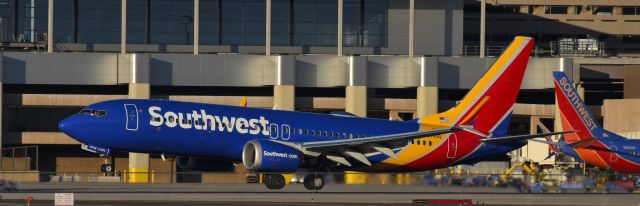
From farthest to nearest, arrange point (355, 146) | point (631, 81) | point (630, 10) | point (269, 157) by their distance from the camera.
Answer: point (630, 10)
point (631, 81)
point (355, 146)
point (269, 157)

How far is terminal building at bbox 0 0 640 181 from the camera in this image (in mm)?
94125

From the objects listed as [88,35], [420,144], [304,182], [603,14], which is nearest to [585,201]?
[304,182]

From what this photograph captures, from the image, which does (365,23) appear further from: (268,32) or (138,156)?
(138,156)

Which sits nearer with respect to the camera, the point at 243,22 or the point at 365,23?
the point at 243,22

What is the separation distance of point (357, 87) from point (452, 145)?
101ft

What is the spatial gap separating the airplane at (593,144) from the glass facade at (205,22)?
2962 centimetres

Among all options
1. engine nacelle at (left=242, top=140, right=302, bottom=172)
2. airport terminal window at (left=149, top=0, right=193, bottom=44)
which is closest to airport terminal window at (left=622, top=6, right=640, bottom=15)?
airport terminal window at (left=149, top=0, right=193, bottom=44)

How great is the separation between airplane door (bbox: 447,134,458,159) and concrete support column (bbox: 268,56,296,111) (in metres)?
30.1

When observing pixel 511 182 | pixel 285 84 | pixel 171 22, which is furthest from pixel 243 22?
pixel 511 182

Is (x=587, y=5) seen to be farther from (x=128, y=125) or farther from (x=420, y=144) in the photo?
(x=128, y=125)

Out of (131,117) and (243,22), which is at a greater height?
(243,22)

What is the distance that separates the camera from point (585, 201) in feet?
160

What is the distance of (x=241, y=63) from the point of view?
9519 cm

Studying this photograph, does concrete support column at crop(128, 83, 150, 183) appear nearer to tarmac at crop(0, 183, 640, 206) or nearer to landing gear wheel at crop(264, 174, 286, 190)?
landing gear wheel at crop(264, 174, 286, 190)
